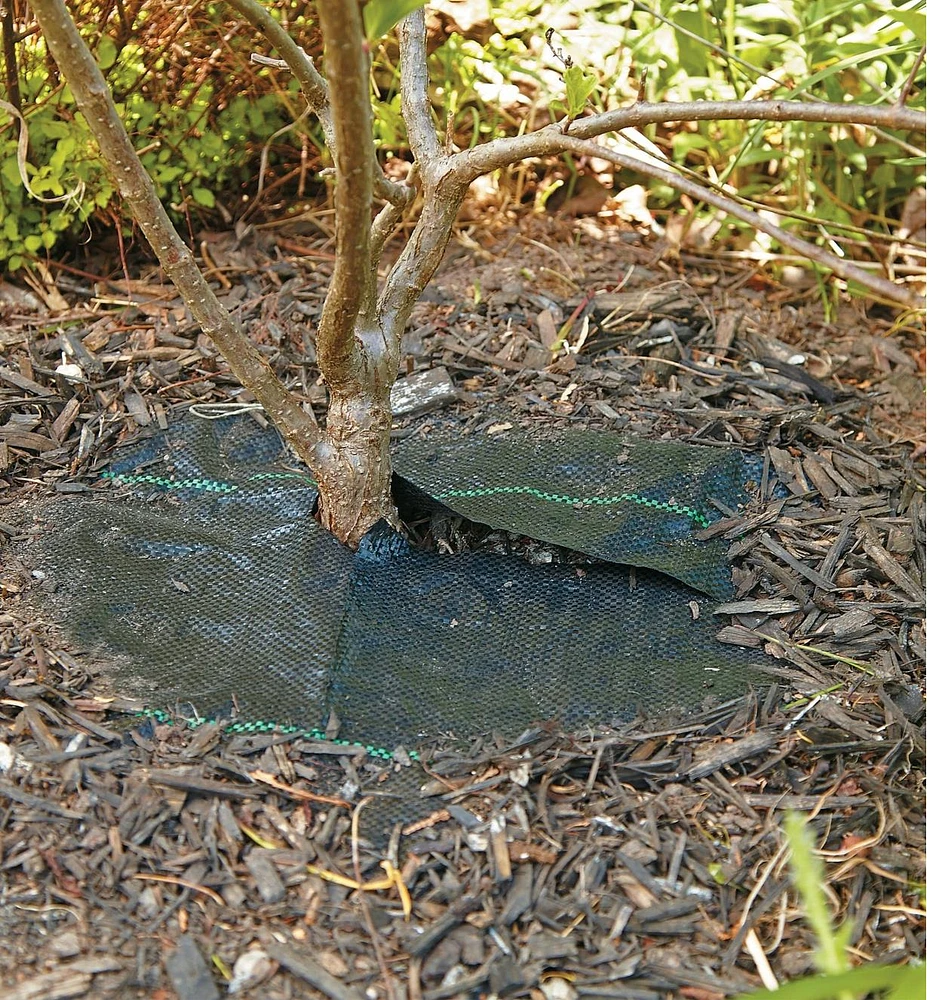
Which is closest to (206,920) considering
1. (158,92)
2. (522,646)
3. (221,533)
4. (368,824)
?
(368,824)

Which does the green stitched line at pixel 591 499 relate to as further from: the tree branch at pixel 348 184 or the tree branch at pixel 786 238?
the tree branch at pixel 786 238

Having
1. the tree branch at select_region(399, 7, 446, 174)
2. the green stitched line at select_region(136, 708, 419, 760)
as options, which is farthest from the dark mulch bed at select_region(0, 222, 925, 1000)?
the tree branch at select_region(399, 7, 446, 174)

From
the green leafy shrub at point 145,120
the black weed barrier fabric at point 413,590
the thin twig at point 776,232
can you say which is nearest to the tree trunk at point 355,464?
the black weed barrier fabric at point 413,590

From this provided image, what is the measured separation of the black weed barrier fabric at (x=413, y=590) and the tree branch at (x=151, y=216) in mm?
244

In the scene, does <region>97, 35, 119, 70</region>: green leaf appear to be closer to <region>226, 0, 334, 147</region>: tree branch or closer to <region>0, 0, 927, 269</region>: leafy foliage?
<region>0, 0, 927, 269</region>: leafy foliage

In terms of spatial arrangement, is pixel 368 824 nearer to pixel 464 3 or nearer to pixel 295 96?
pixel 295 96

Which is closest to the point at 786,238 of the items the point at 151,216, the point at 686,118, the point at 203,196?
the point at 686,118

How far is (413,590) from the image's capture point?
77.0 inches

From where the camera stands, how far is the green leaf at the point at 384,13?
117 cm

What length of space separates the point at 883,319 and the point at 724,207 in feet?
6.02

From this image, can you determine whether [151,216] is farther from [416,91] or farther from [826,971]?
[826,971]

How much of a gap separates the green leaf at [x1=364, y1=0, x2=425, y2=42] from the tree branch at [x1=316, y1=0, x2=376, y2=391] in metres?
0.05

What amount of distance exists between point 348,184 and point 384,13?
313 millimetres

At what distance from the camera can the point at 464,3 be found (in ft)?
10.3
